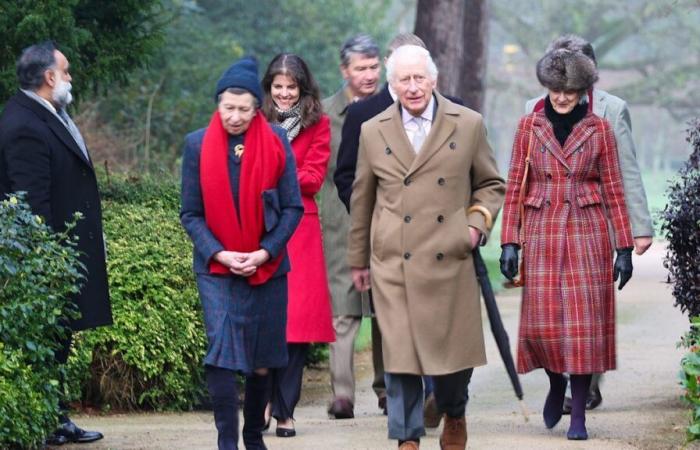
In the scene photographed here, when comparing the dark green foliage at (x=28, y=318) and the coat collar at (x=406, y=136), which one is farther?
the coat collar at (x=406, y=136)

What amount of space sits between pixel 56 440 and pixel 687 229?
3.50 metres

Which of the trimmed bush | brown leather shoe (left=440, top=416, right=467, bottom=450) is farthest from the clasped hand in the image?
the trimmed bush

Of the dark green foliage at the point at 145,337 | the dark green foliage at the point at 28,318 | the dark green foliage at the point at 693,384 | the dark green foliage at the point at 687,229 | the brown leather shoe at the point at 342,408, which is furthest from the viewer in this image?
the brown leather shoe at the point at 342,408

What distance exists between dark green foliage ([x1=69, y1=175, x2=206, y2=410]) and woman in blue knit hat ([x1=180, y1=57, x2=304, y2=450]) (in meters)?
1.94

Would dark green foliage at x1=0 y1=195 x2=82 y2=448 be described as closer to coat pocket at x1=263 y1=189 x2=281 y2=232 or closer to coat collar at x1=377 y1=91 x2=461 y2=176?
coat pocket at x1=263 y1=189 x2=281 y2=232

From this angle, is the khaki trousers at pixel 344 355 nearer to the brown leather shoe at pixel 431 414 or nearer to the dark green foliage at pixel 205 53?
the brown leather shoe at pixel 431 414

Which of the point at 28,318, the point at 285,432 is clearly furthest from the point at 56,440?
the point at 285,432

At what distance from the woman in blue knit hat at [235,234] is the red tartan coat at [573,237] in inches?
65.4

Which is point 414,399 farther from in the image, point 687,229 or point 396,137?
point 687,229

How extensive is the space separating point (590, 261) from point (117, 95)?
12217 millimetres

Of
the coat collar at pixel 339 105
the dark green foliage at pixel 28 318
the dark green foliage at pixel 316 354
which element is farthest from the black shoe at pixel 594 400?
the dark green foliage at pixel 28 318

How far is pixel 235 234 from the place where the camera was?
7418mm

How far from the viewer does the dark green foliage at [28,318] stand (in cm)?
716

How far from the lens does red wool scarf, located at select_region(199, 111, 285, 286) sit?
7.41 metres
